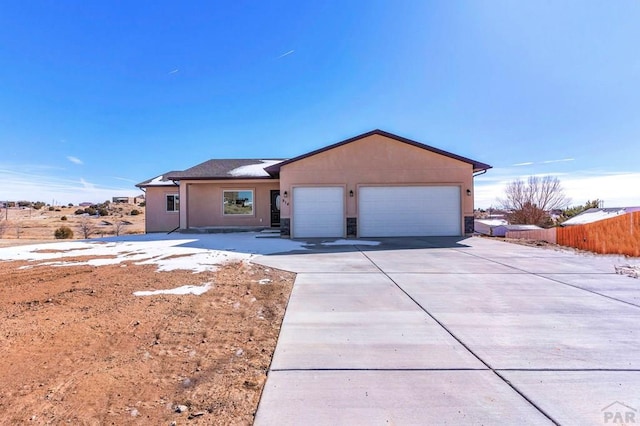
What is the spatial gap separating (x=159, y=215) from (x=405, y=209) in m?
14.7

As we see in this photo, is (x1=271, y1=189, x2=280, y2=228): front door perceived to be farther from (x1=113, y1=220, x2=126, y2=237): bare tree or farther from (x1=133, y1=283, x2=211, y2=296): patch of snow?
(x1=133, y1=283, x2=211, y2=296): patch of snow

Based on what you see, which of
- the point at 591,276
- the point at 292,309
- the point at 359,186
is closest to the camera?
the point at 292,309

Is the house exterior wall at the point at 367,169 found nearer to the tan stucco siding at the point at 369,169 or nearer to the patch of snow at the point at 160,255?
the tan stucco siding at the point at 369,169

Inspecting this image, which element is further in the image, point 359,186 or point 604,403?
point 359,186

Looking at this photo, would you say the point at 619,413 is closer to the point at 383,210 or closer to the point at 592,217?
the point at 383,210

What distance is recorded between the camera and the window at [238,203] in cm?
1773

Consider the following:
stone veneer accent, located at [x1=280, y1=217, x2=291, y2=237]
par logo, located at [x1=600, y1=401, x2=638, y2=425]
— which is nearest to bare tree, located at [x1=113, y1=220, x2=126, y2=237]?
stone veneer accent, located at [x1=280, y1=217, x2=291, y2=237]

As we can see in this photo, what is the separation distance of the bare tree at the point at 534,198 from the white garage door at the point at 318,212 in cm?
2381

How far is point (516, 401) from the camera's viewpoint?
2.46m

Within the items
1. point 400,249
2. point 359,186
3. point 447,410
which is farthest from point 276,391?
point 359,186

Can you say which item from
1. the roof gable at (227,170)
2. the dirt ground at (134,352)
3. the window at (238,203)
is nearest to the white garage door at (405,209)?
the roof gable at (227,170)

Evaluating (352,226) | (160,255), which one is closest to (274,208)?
(352,226)

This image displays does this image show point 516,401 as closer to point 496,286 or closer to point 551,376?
point 551,376

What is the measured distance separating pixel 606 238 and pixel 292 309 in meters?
12.3
